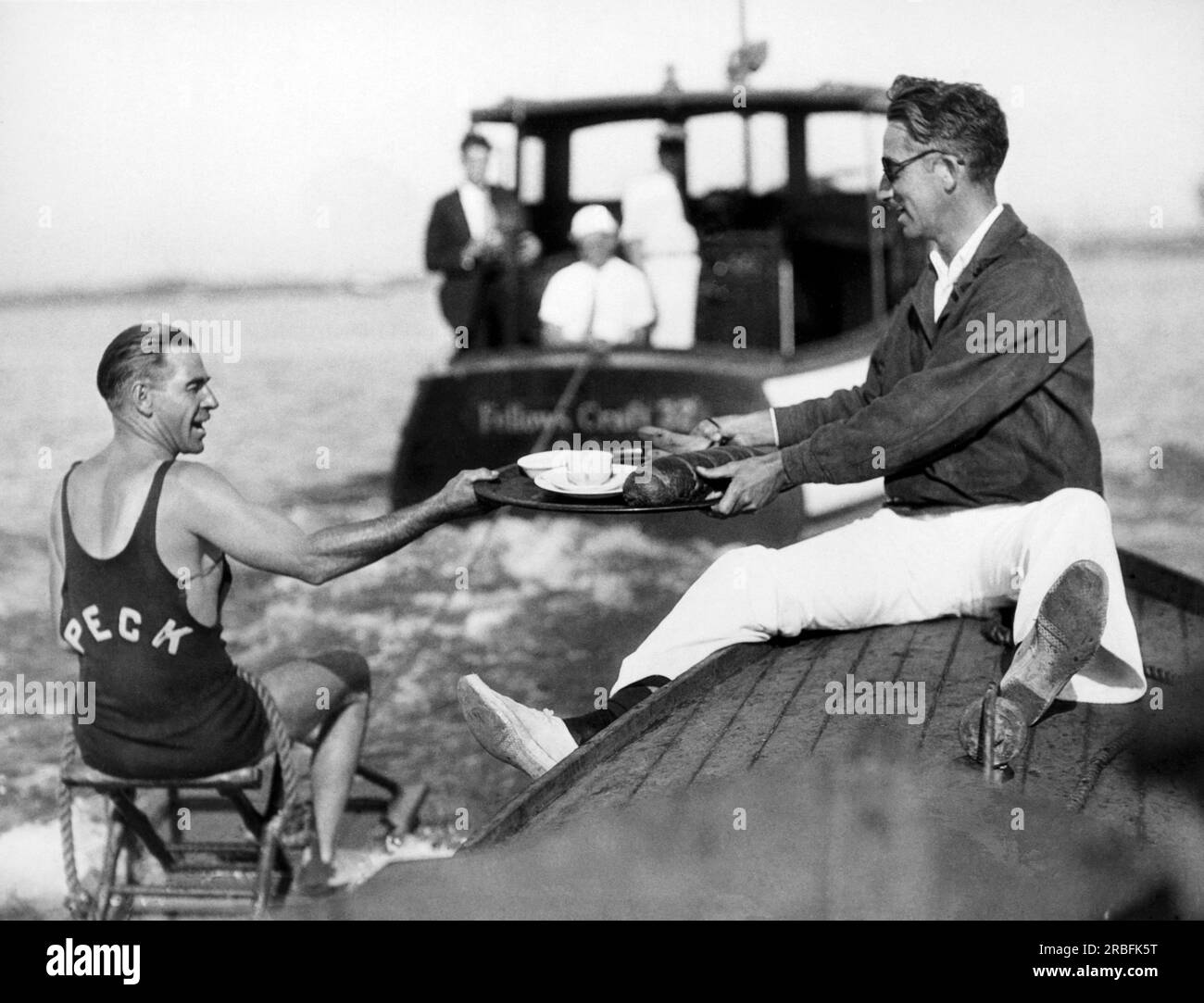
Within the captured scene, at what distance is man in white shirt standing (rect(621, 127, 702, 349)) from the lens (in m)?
6.02

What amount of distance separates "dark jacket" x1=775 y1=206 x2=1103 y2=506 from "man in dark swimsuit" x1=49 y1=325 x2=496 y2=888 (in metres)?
0.82

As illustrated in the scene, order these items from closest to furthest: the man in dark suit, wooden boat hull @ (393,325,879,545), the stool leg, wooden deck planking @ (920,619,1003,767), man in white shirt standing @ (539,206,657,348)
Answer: wooden deck planking @ (920,619,1003,767) < the stool leg < wooden boat hull @ (393,325,879,545) < man in white shirt standing @ (539,206,657,348) < the man in dark suit

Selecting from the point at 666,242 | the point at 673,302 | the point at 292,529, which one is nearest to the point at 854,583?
the point at 292,529

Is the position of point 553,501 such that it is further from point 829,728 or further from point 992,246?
point 992,246

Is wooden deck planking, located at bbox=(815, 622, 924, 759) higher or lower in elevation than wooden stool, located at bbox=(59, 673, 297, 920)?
higher

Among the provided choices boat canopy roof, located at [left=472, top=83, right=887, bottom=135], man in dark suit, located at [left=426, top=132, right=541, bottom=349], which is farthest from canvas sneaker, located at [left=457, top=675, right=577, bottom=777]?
boat canopy roof, located at [left=472, top=83, right=887, bottom=135]

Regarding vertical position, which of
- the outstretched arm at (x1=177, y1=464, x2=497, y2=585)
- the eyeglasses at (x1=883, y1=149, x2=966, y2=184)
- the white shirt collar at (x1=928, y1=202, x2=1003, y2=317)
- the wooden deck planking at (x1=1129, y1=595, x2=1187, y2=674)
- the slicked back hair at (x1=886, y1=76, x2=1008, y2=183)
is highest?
the slicked back hair at (x1=886, y1=76, x2=1008, y2=183)

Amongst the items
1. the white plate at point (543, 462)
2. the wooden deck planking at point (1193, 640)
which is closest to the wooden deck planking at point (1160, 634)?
the wooden deck planking at point (1193, 640)

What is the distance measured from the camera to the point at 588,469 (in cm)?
283

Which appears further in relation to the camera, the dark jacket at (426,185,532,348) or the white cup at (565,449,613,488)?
the dark jacket at (426,185,532,348)

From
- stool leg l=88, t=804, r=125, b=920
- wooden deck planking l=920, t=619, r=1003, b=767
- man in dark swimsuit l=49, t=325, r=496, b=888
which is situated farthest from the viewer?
stool leg l=88, t=804, r=125, b=920

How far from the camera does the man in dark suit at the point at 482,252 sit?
6432mm

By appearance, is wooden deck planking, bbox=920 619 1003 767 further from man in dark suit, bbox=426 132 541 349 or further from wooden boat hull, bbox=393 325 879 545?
man in dark suit, bbox=426 132 541 349
